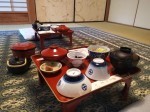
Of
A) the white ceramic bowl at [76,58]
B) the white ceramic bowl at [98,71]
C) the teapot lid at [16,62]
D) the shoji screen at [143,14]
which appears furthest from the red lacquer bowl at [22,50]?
the shoji screen at [143,14]

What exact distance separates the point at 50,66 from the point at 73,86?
299 millimetres

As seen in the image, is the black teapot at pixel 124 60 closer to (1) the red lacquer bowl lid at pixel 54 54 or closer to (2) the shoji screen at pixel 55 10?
(1) the red lacquer bowl lid at pixel 54 54

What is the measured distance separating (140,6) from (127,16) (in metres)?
0.53

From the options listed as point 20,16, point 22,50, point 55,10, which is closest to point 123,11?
point 55,10

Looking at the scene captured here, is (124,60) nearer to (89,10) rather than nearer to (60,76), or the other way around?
(60,76)

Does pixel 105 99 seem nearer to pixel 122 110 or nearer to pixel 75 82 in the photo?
pixel 122 110

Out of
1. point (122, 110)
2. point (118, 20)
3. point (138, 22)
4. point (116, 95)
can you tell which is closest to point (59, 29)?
point (116, 95)

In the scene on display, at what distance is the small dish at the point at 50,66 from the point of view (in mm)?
831

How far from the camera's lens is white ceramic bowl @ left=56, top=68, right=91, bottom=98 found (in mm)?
629

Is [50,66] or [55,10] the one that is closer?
[50,66]

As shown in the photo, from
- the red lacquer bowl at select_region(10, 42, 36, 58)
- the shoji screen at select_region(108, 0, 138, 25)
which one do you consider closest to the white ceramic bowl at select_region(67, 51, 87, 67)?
the red lacquer bowl at select_region(10, 42, 36, 58)

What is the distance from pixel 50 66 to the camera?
34.7 inches

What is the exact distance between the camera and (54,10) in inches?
171

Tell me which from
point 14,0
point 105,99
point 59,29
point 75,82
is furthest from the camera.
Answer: point 14,0
